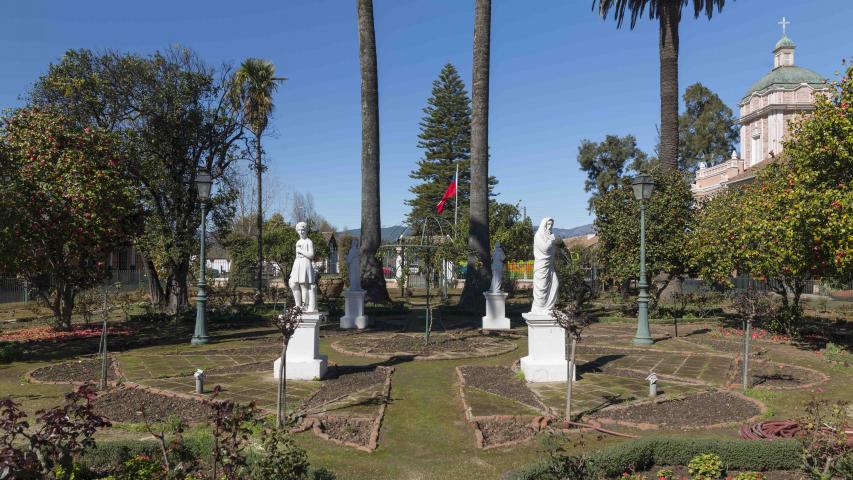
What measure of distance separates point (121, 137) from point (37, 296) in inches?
224

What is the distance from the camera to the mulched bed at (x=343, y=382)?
7617mm

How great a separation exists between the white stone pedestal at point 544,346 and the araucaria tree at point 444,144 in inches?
1587

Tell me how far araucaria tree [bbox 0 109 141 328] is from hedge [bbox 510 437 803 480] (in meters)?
13.3

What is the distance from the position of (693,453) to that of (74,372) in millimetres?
10004

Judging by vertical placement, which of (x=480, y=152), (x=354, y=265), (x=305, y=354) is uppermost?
(x=480, y=152)

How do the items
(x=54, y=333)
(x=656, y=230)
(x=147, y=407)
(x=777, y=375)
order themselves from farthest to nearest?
1. (x=656, y=230)
2. (x=54, y=333)
3. (x=777, y=375)
4. (x=147, y=407)

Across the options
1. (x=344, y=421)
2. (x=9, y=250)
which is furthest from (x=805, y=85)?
(x=9, y=250)

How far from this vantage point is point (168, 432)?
593 centimetres

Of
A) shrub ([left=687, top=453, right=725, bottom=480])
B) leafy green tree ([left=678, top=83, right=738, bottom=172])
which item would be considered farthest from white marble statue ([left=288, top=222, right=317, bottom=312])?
leafy green tree ([left=678, top=83, right=738, bottom=172])

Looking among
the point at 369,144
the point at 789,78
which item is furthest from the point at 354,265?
the point at 789,78

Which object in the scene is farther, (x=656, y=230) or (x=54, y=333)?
(x=656, y=230)

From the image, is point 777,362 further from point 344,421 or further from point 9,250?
point 9,250

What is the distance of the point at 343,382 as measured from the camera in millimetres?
8641

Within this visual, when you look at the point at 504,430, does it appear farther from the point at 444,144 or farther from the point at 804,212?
the point at 444,144
